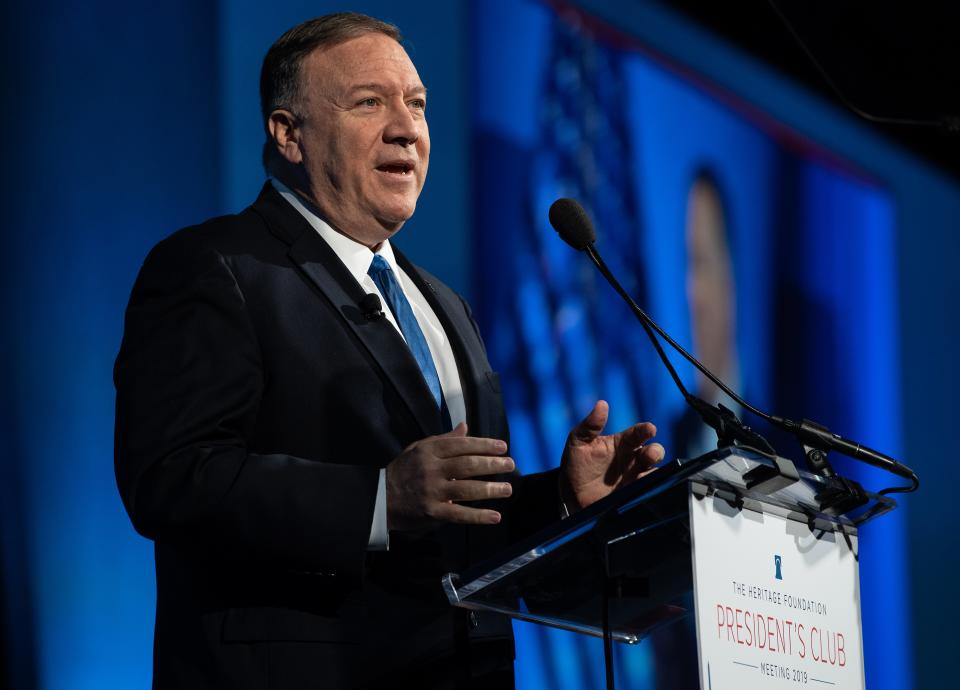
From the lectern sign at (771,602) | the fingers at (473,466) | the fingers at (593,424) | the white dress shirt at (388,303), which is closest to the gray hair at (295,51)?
the white dress shirt at (388,303)

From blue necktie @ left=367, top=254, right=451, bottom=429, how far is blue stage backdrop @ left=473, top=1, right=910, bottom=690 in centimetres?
122

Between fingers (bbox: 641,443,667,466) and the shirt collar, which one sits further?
the shirt collar

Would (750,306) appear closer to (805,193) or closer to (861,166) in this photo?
(805,193)

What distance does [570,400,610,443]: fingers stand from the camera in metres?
1.63

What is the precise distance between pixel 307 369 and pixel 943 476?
416cm

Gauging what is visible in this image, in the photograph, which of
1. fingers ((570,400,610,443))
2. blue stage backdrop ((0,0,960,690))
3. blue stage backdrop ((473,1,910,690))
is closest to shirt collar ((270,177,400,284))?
fingers ((570,400,610,443))

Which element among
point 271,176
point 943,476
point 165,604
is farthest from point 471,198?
point 943,476

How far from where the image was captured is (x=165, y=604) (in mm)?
1688

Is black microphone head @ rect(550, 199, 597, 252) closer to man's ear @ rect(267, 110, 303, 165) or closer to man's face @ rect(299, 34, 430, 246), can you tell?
man's face @ rect(299, 34, 430, 246)

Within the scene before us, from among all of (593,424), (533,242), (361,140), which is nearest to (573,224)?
(593,424)

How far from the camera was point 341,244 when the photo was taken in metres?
1.96

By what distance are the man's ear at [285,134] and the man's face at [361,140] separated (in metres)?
0.02

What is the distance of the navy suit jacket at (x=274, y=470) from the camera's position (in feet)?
5.06

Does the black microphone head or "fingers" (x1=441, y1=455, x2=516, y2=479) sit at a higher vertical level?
the black microphone head
